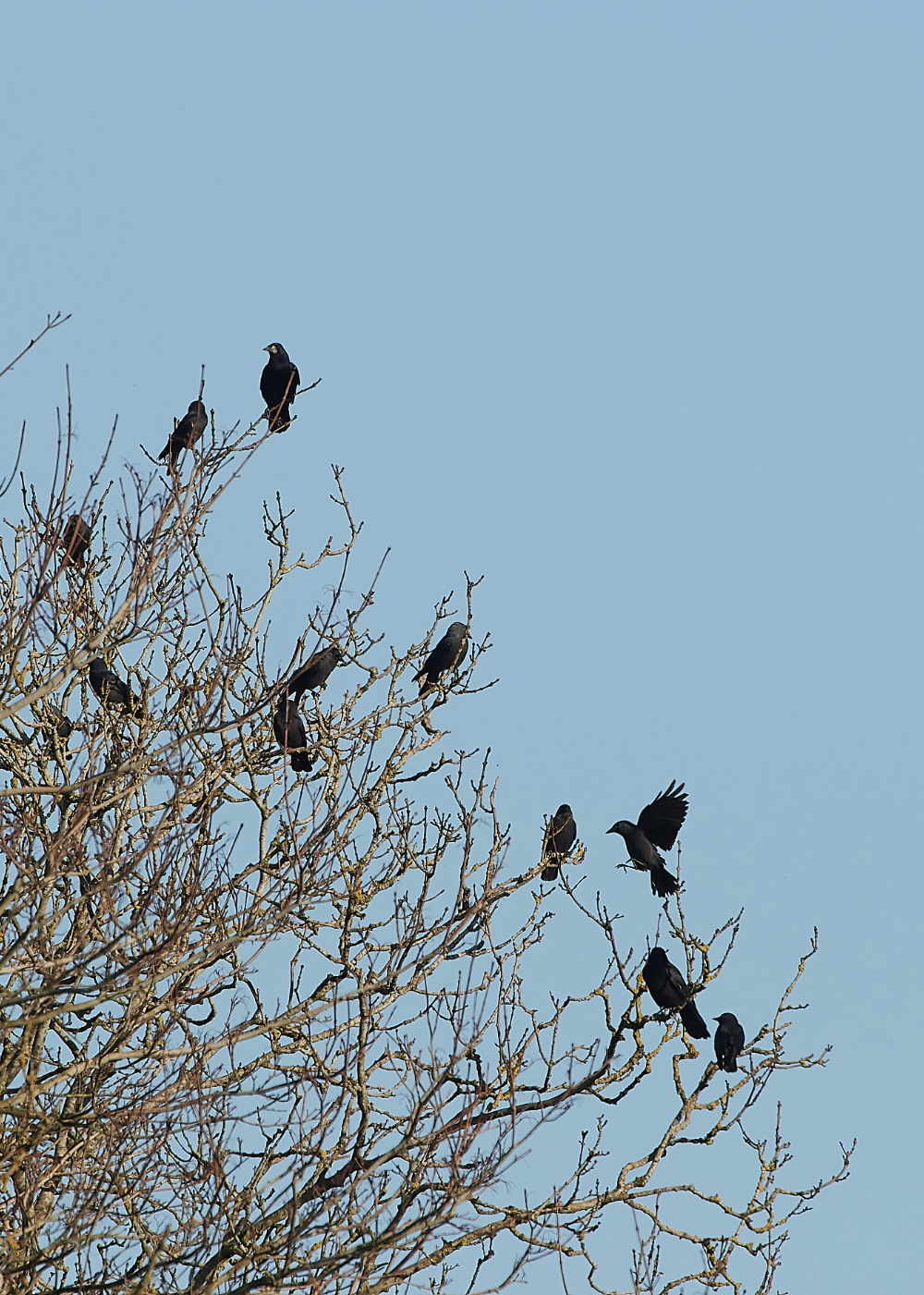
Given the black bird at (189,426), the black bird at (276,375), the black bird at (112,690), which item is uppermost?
the black bird at (276,375)

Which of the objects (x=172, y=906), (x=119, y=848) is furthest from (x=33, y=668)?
(x=172, y=906)

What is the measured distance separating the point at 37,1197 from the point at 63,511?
8.73 ft

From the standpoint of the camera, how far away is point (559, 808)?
948cm

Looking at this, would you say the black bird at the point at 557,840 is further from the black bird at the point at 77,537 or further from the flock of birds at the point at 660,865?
the black bird at the point at 77,537

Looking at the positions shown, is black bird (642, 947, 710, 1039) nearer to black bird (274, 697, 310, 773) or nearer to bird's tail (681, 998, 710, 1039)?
bird's tail (681, 998, 710, 1039)

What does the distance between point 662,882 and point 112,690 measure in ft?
10.6

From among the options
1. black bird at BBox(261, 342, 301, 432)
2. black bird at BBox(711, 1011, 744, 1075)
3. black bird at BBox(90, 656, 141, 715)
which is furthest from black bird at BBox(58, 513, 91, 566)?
black bird at BBox(711, 1011, 744, 1075)

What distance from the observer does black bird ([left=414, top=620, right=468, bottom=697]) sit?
29.0 ft

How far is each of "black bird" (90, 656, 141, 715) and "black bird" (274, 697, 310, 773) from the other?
2.34 ft

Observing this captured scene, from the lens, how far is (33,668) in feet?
24.4

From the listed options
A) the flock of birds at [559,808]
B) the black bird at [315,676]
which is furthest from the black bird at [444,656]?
the black bird at [315,676]

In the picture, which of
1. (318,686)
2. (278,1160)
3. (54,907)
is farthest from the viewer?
(318,686)

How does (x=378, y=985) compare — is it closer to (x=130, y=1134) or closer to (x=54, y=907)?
(x=130, y=1134)

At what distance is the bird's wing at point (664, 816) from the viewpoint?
9.80m
